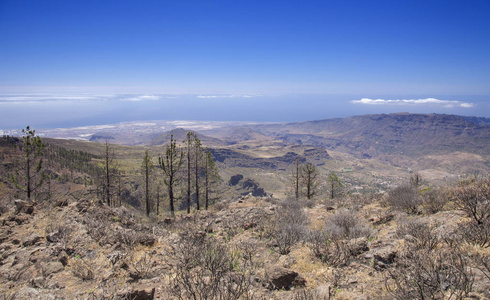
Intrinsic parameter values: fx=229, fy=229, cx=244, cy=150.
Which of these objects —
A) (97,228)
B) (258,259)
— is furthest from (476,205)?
(97,228)

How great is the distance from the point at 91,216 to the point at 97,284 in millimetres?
5943

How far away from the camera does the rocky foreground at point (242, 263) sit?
4301 millimetres

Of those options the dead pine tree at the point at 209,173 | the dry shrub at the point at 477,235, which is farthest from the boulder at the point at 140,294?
the dead pine tree at the point at 209,173

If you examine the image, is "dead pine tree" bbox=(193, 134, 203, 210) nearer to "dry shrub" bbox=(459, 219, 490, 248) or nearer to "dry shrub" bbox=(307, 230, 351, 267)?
"dry shrub" bbox=(307, 230, 351, 267)

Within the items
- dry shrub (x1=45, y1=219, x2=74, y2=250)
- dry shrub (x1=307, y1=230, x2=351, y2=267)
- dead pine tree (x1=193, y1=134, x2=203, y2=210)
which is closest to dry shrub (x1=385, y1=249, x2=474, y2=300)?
dry shrub (x1=307, y1=230, x2=351, y2=267)

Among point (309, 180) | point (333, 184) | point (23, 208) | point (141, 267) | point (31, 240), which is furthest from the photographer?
point (333, 184)

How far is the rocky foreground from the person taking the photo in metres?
4.30

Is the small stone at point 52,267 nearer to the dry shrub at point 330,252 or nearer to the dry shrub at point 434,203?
the dry shrub at point 330,252

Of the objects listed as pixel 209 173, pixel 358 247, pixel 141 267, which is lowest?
pixel 209 173

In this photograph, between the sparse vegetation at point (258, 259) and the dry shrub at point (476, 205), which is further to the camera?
the dry shrub at point (476, 205)

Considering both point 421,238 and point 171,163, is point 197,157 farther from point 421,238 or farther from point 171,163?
point 421,238

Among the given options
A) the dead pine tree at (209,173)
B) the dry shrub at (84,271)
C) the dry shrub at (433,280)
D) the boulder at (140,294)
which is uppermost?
the dry shrub at (433,280)

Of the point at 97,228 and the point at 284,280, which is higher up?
the point at 284,280

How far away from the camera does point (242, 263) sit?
6.92m
